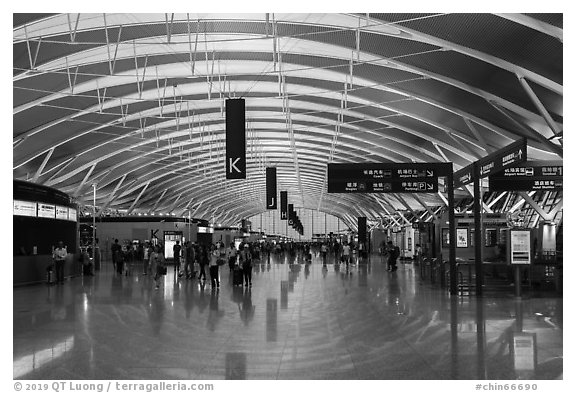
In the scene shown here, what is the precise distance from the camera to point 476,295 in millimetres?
19406

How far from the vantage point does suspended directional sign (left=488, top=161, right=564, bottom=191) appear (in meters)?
22.4

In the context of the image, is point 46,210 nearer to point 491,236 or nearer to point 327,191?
point 327,191

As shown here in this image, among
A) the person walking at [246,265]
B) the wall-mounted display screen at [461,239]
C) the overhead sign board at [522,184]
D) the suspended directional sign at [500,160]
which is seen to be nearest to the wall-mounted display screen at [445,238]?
the wall-mounted display screen at [461,239]

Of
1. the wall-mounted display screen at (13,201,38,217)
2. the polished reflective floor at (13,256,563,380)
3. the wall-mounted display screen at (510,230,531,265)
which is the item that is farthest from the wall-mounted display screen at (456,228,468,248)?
the wall-mounted display screen at (13,201,38,217)

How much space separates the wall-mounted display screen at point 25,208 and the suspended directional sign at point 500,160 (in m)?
16.7

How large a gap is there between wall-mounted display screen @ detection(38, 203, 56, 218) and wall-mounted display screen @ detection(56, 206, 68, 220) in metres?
0.50

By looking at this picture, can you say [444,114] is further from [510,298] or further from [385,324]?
[385,324]

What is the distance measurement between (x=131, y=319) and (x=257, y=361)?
222 inches

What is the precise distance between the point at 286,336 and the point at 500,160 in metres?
9.53

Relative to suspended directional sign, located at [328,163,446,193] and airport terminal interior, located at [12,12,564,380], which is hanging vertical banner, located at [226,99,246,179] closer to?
airport terminal interior, located at [12,12,564,380]

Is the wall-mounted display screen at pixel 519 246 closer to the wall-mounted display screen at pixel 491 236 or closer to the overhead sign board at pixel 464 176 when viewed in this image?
the overhead sign board at pixel 464 176

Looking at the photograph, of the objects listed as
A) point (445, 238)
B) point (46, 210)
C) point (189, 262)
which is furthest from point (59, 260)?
point (445, 238)

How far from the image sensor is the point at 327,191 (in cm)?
2845

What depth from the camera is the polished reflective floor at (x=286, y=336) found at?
8.64 meters
